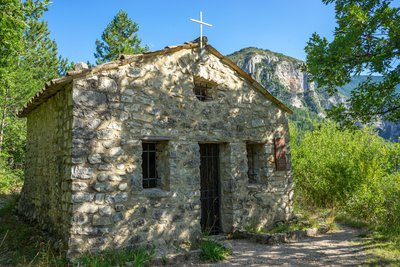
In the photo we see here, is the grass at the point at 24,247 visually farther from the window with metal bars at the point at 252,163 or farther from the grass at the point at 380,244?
the grass at the point at 380,244

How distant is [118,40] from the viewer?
19328 mm

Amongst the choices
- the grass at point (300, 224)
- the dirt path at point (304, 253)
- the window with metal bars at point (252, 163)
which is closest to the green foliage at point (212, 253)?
the dirt path at point (304, 253)

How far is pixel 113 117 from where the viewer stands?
5578 millimetres

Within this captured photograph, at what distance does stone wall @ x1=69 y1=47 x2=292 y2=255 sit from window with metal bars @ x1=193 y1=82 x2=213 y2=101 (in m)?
0.16

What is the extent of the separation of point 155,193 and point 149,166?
29.0 inches

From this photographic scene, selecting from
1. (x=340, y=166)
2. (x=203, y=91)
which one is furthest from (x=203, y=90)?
(x=340, y=166)

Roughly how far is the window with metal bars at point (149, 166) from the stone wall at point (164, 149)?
21cm

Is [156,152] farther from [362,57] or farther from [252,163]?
[362,57]

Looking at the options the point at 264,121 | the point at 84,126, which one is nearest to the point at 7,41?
the point at 84,126

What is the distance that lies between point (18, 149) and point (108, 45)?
8013 mm

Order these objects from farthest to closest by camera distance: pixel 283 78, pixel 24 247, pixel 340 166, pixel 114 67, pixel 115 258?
pixel 283 78
pixel 340 166
pixel 24 247
pixel 114 67
pixel 115 258

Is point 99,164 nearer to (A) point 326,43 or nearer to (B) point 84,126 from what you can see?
(B) point 84,126

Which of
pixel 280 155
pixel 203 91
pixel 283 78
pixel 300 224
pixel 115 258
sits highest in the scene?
pixel 283 78

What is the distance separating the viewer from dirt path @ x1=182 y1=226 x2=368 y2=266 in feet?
17.2
